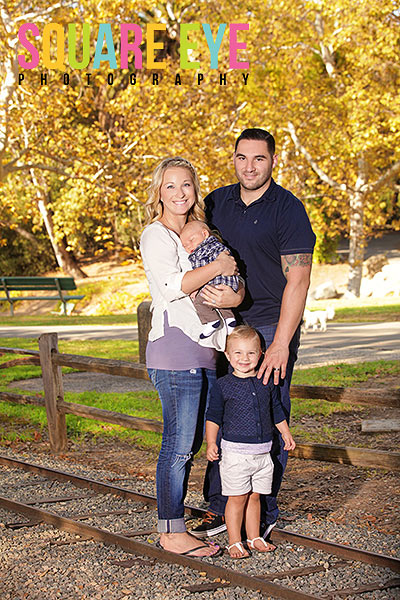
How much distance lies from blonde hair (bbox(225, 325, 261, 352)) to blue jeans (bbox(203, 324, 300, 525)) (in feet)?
0.82

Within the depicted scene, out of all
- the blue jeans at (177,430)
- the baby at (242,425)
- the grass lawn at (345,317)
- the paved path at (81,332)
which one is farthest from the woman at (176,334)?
the grass lawn at (345,317)

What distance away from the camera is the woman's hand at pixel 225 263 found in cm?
411

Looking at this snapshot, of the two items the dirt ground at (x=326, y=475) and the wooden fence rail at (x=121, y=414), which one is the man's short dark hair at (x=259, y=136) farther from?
the dirt ground at (x=326, y=475)

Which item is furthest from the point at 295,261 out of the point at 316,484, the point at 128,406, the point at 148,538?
the point at 128,406

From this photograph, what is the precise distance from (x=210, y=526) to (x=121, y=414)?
2287 millimetres

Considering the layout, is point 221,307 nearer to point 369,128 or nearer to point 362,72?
point 369,128

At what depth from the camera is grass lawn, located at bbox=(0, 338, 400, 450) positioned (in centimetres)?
851

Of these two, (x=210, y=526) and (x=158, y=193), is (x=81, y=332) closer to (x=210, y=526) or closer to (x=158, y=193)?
(x=210, y=526)

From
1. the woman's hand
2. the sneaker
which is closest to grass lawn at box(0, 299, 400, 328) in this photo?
the sneaker

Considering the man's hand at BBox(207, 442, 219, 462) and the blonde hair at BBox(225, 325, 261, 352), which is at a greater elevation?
the blonde hair at BBox(225, 325, 261, 352)

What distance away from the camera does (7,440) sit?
8.27m

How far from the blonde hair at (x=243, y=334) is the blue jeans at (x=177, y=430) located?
255mm

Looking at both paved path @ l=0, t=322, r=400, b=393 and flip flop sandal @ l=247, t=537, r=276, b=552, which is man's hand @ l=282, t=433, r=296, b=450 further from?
paved path @ l=0, t=322, r=400, b=393

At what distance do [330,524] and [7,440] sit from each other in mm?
4210
